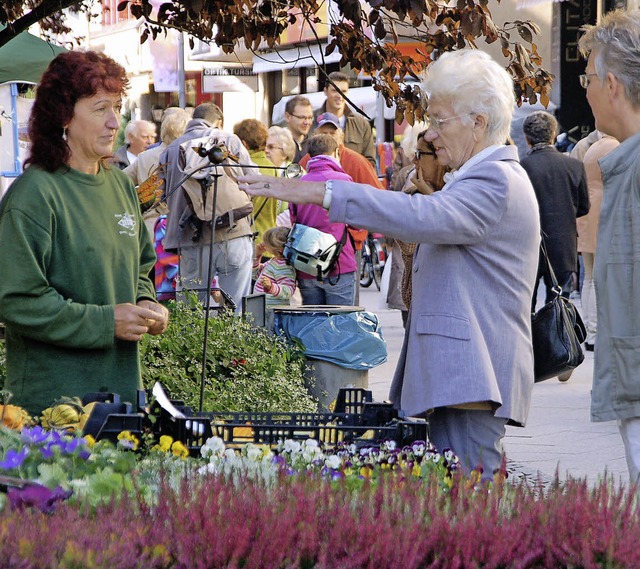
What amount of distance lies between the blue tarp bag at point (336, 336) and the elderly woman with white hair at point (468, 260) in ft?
13.6

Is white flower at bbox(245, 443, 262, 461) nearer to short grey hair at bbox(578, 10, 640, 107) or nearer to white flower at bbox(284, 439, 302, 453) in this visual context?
white flower at bbox(284, 439, 302, 453)

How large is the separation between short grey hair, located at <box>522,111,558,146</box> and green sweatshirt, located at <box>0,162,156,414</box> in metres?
6.78

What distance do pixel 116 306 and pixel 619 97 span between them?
1.74m

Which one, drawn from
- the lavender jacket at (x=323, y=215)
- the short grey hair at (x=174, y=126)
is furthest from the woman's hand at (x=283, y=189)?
the short grey hair at (x=174, y=126)

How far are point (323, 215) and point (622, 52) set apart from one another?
19.0 ft

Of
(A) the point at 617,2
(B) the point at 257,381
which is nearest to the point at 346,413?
(B) the point at 257,381

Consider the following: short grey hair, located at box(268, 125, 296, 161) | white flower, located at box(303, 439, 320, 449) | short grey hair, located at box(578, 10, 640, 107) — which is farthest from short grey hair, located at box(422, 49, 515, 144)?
short grey hair, located at box(268, 125, 296, 161)

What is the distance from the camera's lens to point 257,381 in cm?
717

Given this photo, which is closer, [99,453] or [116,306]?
[99,453]

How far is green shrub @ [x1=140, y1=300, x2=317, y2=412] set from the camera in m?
6.81

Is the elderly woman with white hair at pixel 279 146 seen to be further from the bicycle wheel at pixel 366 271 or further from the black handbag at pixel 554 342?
the black handbag at pixel 554 342

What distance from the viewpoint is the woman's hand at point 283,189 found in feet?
Result: 11.4

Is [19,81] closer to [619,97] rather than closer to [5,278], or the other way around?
[5,278]

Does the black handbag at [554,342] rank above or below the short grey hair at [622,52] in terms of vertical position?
below
